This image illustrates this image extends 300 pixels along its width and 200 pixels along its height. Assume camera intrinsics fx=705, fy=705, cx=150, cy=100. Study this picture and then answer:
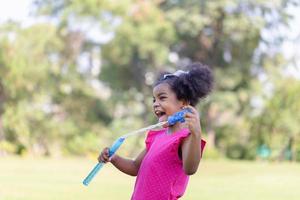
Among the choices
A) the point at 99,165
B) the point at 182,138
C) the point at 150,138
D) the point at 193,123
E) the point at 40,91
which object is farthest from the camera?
the point at 40,91

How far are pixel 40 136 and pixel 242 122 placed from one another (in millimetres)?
9806

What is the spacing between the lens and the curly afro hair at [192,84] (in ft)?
10.2

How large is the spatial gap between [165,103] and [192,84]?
148 mm

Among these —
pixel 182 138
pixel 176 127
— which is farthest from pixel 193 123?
pixel 176 127

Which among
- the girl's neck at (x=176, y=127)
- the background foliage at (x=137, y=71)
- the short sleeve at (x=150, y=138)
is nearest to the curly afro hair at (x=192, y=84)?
the girl's neck at (x=176, y=127)

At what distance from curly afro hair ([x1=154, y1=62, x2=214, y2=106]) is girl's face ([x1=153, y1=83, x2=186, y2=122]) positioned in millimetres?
22

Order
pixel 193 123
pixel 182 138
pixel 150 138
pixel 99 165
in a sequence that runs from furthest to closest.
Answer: pixel 150 138 < pixel 99 165 < pixel 182 138 < pixel 193 123

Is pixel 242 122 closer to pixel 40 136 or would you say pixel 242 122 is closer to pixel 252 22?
pixel 252 22

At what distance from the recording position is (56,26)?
1326 inches

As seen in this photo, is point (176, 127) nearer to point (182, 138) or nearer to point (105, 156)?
point (182, 138)

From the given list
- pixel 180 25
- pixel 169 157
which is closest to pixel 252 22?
pixel 180 25

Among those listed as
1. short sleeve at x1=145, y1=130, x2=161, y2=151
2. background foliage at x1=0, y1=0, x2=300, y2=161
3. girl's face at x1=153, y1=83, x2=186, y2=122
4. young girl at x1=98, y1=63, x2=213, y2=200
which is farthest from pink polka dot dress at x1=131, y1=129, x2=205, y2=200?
background foliage at x1=0, y1=0, x2=300, y2=161

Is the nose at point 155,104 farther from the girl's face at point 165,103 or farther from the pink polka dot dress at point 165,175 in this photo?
the pink polka dot dress at point 165,175

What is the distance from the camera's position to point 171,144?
2.99 meters
